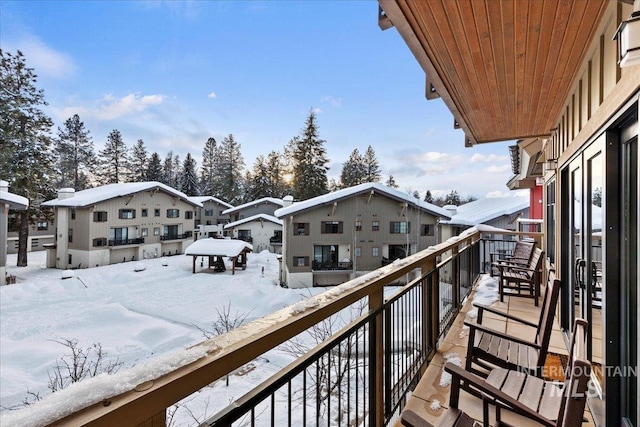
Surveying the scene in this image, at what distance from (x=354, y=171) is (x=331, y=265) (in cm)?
1698

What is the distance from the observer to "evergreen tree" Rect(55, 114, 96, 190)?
102ft

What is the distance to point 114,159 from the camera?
34.1 metres

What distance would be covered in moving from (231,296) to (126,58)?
17.2 m

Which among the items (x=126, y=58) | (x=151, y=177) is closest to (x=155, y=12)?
(x=126, y=58)

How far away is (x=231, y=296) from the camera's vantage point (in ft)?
47.9

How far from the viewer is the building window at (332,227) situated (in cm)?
1822

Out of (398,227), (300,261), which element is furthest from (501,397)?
(398,227)

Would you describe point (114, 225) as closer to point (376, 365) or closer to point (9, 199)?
point (9, 199)

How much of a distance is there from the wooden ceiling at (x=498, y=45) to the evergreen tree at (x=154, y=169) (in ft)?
126

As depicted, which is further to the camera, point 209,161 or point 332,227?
point 209,161

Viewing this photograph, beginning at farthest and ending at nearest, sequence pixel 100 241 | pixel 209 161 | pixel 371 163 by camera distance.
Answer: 1. pixel 209 161
2. pixel 371 163
3. pixel 100 241

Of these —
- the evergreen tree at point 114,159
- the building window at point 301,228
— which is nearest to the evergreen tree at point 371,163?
the building window at point 301,228

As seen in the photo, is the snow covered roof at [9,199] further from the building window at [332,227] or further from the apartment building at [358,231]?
the building window at [332,227]

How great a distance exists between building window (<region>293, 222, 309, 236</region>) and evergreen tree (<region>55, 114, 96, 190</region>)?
87.6ft
